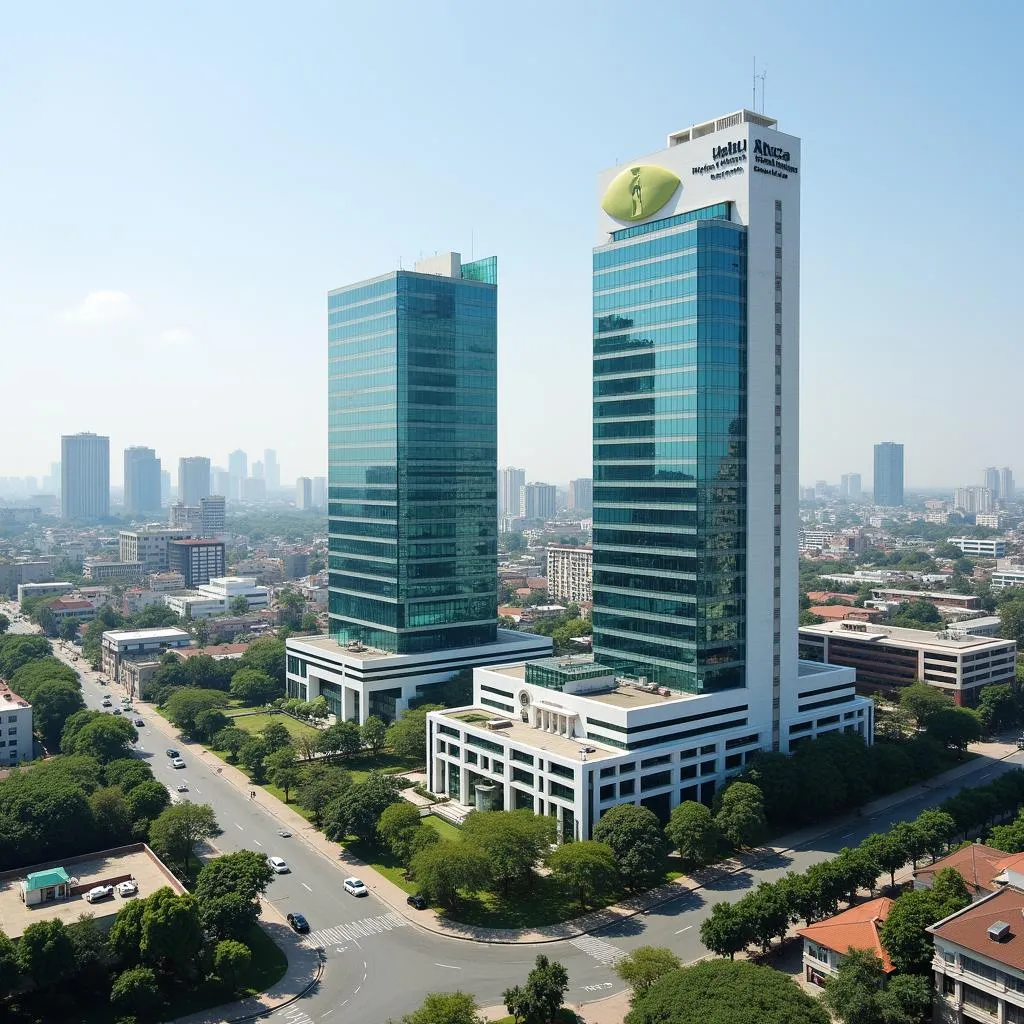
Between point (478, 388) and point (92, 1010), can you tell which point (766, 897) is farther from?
point (478, 388)

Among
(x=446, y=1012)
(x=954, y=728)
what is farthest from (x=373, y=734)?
(x=954, y=728)

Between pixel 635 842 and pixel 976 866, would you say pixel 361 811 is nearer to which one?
pixel 635 842

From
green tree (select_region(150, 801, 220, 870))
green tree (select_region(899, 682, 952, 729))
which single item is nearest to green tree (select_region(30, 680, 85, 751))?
green tree (select_region(150, 801, 220, 870))

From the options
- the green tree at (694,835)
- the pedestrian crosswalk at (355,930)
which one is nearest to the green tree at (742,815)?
the green tree at (694,835)

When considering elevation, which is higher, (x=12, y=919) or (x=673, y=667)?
(x=673, y=667)

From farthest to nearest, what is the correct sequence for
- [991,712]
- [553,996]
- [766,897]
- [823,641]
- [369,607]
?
[823,641], [369,607], [991,712], [766,897], [553,996]

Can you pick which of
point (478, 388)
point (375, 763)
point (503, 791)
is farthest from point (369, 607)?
point (503, 791)

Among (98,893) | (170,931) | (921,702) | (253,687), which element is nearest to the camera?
(170,931)
